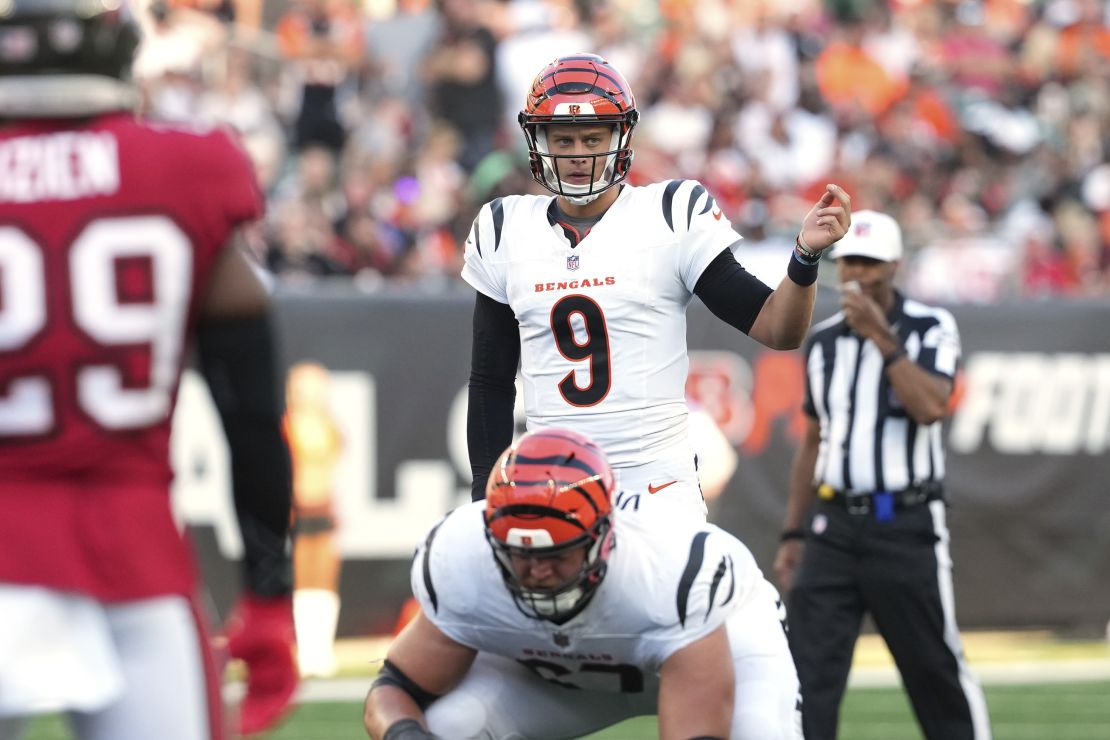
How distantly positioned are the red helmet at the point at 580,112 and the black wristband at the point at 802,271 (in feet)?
1.70

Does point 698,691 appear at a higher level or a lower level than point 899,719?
higher

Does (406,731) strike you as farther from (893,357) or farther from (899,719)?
(899,719)

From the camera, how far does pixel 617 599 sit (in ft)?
11.3

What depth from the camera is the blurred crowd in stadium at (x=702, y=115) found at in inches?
413

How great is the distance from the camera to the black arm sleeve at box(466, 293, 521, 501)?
4.30 metres

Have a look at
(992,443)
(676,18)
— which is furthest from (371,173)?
(992,443)

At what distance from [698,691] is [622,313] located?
40.4 inches

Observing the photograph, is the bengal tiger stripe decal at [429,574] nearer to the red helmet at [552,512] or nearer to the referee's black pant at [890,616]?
the red helmet at [552,512]

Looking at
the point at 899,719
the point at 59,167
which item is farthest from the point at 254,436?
the point at 899,719

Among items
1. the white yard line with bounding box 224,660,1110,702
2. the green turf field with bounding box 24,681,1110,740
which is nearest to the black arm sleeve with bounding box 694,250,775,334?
the green turf field with bounding box 24,681,1110,740

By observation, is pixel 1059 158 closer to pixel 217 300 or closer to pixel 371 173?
pixel 371 173

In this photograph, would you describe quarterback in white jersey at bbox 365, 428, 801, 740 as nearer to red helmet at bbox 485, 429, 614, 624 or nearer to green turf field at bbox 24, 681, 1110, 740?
red helmet at bbox 485, 429, 614, 624

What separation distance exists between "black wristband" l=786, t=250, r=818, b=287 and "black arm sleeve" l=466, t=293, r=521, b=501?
2.51ft

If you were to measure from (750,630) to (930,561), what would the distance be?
213 cm
